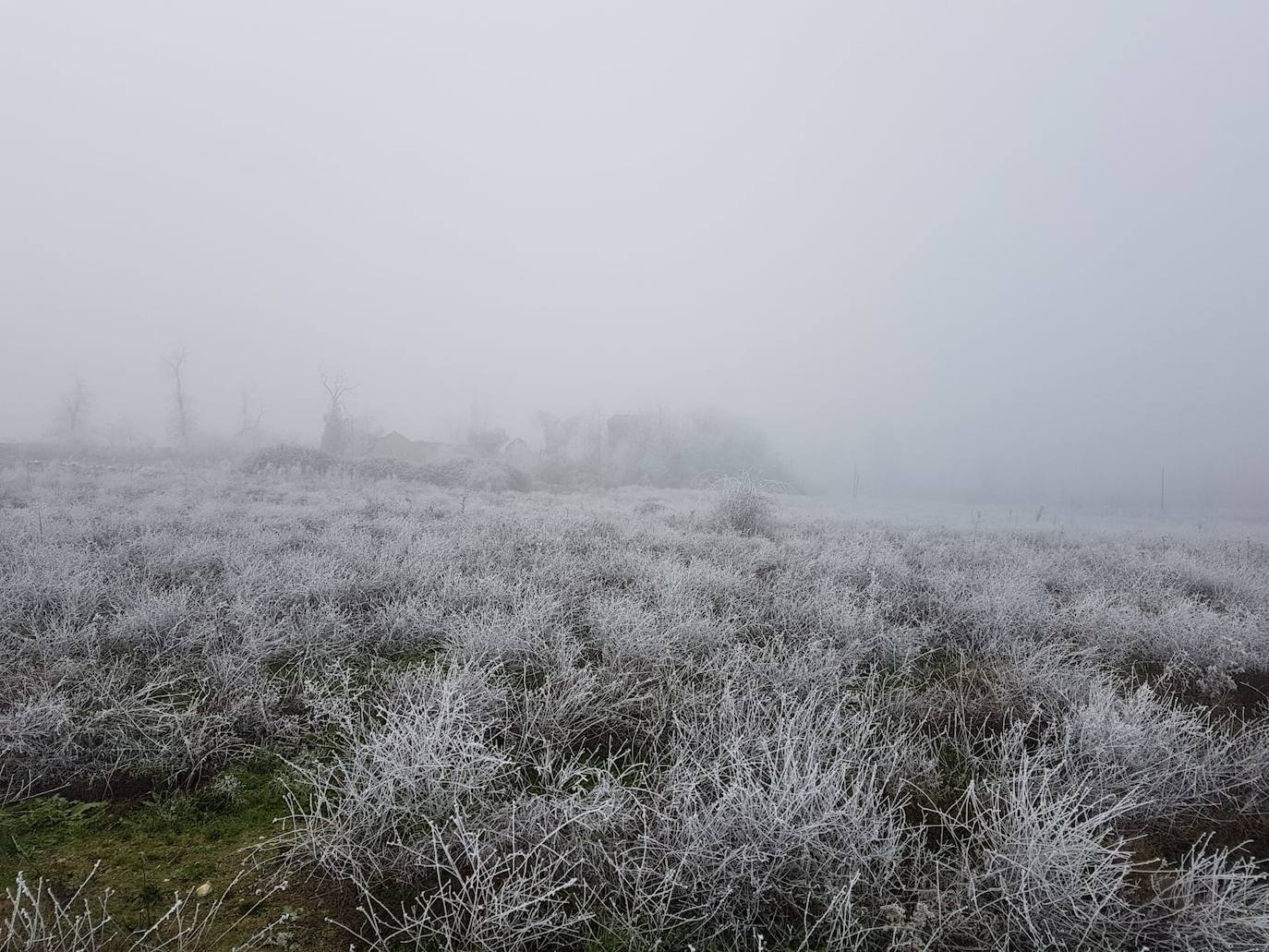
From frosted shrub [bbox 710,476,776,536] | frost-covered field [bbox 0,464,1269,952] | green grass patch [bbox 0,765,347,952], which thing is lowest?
green grass patch [bbox 0,765,347,952]

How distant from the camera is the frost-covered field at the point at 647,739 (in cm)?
206

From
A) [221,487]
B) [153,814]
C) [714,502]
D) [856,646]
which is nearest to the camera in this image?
[153,814]

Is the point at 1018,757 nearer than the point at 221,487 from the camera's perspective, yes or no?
Yes

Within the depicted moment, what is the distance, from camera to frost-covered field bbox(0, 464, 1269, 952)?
2.06 m

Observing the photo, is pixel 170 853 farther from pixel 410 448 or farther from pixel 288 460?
pixel 410 448

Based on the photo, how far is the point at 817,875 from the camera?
7.11ft

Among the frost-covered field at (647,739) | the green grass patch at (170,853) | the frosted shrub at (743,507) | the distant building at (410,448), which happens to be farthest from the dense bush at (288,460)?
the green grass patch at (170,853)

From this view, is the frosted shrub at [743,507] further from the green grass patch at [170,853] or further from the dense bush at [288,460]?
the dense bush at [288,460]

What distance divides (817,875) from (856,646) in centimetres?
276

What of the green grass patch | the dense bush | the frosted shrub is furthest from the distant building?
the green grass patch

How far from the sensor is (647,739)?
342 centimetres

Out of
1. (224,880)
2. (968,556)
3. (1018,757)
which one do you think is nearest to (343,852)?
(224,880)

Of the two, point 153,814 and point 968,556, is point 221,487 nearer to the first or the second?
point 153,814

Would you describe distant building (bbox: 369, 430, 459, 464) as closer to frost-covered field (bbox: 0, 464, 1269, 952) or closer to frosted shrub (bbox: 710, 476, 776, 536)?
frosted shrub (bbox: 710, 476, 776, 536)
